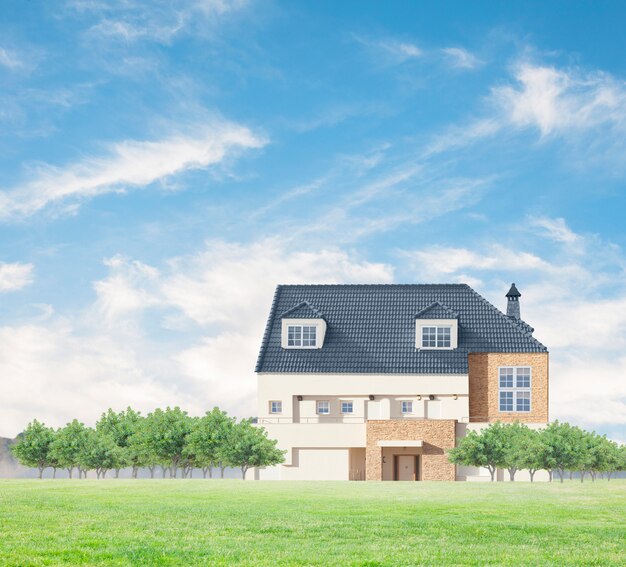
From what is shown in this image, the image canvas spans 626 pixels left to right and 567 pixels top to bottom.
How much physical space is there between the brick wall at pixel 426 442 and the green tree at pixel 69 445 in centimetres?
1628

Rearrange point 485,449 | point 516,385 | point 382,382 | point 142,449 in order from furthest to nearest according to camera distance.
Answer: point 516,385 < point 382,382 < point 142,449 < point 485,449

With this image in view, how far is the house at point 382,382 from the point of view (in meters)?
54.6

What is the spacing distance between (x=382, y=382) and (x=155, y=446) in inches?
574

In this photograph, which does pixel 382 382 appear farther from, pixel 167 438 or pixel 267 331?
pixel 167 438

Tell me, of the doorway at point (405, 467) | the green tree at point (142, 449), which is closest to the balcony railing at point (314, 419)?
the doorway at point (405, 467)

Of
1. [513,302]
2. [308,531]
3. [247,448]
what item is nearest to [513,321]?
[513,302]

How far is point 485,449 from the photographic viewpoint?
48.4 meters

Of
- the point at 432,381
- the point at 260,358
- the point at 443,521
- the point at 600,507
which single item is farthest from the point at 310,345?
the point at 443,521

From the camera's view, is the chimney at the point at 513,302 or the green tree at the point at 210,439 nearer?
the green tree at the point at 210,439

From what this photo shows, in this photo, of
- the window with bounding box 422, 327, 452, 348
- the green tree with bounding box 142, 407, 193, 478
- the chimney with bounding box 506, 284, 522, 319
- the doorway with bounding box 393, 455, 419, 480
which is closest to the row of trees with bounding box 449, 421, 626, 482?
the doorway with bounding box 393, 455, 419, 480

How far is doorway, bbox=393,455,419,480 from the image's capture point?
177ft

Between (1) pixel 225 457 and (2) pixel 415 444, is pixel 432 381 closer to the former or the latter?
(2) pixel 415 444

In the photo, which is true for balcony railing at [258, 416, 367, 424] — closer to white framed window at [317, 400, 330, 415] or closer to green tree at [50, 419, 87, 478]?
white framed window at [317, 400, 330, 415]

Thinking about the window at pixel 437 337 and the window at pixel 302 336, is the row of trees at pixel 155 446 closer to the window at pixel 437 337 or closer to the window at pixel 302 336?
the window at pixel 302 336
